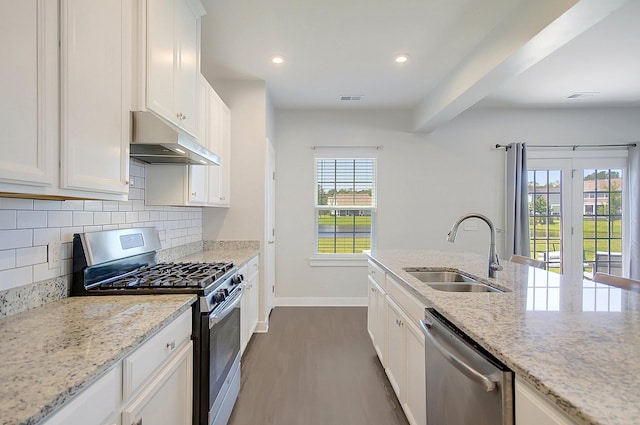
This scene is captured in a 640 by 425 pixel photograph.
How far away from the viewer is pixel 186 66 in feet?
6.59

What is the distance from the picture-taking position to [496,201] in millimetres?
4426

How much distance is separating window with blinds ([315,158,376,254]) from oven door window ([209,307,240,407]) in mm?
2498

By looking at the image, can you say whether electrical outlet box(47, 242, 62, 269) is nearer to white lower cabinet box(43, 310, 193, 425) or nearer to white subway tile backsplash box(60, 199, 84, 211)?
white subway tile backsplash box(60, 199, 84, 211)

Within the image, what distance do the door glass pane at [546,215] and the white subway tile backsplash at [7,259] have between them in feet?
17.3

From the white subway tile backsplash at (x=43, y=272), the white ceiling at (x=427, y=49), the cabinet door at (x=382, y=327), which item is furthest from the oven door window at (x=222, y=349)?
the white ceiling at (x=427, y=49)

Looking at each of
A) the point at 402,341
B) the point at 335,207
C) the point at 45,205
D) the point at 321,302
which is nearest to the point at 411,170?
the point at 335,207

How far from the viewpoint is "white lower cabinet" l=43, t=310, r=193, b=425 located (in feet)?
2.61

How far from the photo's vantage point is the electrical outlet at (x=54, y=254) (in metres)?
1.42

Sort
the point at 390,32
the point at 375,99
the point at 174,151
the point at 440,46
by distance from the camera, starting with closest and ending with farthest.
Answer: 1. the point at 174,151
2. the point at 390,32
3. the point at 440,46
4. the point at 375,99

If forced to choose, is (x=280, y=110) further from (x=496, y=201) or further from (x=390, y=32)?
(x=496, y=201)

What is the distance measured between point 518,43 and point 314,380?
2.91 metres

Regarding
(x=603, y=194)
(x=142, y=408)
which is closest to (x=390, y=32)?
(x=142, y=408)

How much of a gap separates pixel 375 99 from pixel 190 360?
3.63m

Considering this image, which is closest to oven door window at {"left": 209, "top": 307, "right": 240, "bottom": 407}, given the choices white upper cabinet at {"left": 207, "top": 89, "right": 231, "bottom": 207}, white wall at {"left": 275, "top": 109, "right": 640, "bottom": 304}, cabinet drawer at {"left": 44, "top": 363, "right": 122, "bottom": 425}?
cabinet drawer at {"left": 44, "top": 363, "right": 122, "bottom": 425}
